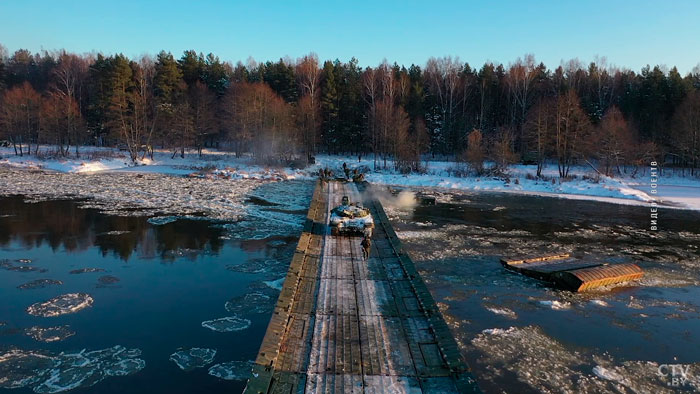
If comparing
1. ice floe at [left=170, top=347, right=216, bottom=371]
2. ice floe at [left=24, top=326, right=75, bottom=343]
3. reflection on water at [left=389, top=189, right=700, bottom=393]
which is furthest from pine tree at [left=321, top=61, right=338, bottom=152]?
ice floe at [left=170, top=347, right=216, bottom=371]

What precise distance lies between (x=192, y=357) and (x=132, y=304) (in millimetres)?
4711

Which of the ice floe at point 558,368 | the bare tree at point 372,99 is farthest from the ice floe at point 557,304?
the bare tree at point 372,99

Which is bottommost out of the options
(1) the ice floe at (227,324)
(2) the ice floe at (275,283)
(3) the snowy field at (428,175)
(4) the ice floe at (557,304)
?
(4) the ice floe at (557,304)

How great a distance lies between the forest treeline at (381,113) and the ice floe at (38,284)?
49.3 metres

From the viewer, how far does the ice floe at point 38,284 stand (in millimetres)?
16578

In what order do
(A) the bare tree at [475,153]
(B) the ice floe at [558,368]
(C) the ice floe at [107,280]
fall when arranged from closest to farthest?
(B) the ice floe at [558,368] → (C) the ice floe at [107,280] → (A) the bare tree at [475,153]

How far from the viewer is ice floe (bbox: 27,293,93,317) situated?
14438 mm

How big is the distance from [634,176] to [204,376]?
6090cm

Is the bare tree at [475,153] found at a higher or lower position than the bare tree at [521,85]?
lower

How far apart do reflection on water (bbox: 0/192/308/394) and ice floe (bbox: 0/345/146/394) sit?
0.08 feet

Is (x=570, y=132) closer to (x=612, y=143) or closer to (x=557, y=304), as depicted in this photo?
(x=612, y=143)

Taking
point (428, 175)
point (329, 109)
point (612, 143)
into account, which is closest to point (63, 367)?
point (428, 175)

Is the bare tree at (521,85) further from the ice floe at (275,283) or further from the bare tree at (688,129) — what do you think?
the ice floe at (275,283)

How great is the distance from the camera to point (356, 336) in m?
11.6
